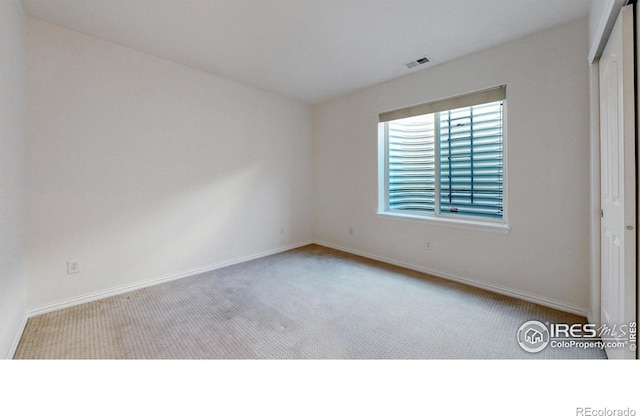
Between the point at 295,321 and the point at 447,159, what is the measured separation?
2541mm

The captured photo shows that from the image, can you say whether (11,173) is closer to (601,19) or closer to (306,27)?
(306,27)

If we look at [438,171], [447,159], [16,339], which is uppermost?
[447,159]

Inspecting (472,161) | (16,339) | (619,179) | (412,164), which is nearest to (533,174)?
(472,161)

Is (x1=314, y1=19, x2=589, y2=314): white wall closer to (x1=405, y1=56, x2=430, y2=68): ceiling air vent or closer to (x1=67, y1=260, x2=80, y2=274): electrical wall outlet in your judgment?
(x1=405, y1=56, x2=430, y2=68): ceiling air vent

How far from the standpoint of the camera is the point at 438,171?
3215mm

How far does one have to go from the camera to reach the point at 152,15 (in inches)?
83.1

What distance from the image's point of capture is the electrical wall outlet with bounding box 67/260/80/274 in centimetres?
234

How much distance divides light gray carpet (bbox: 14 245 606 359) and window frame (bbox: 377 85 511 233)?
69 centimetres

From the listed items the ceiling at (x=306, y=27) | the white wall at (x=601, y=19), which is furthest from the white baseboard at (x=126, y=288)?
the white wall at (x=601, y=19)

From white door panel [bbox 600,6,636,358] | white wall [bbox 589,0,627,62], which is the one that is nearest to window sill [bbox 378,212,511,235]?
white door panel [bbox 600,6,636,358]

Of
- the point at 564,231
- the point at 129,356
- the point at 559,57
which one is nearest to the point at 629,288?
the point at 564,231

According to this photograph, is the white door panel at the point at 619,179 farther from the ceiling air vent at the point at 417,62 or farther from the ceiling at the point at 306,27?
the ceiling air vent at the point at 417,62
